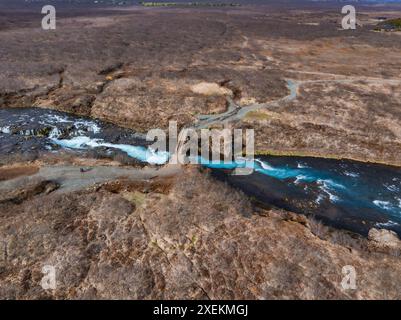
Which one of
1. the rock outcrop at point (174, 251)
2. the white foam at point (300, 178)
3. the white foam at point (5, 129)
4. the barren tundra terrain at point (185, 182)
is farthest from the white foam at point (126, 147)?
the white foam at point (300, 178)

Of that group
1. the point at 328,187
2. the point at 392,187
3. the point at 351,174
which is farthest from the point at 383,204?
the point at 351,174

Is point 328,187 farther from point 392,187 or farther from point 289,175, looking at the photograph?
point 392,187

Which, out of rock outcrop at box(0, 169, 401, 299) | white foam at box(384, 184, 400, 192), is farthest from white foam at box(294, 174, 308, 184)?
white foam at box(384, 184, 400, 192)

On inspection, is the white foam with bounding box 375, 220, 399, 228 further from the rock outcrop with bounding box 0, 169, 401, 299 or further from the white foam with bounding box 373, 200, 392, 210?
the rock outcrop with bounding box 0, 169, 401, 299

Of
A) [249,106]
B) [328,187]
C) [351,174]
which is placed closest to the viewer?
[328,187]

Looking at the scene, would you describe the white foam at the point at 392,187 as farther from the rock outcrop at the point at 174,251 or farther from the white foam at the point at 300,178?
the rock outcrop at the point at 174,251

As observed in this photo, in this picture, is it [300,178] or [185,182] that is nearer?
[185,182]

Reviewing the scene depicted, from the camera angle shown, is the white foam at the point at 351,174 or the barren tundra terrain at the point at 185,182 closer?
the barren tundra terrain at the point at 185,182
